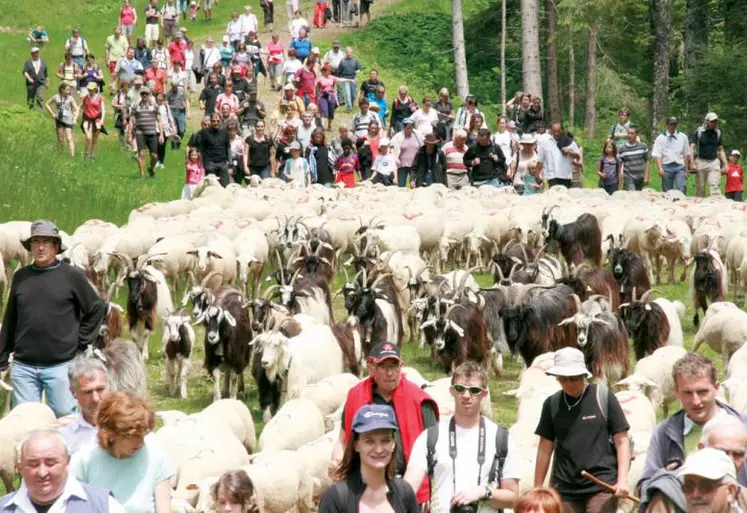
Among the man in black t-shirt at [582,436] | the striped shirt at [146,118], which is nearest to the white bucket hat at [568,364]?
the man in black t-shirt at [582,436]

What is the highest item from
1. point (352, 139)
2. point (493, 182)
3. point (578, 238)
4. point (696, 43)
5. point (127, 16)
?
point (127, 16)

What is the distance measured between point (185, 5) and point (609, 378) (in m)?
37.5

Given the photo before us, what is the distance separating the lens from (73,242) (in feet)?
68.0

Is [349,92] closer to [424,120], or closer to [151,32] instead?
[151,32]

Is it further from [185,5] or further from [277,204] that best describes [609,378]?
[185,5]

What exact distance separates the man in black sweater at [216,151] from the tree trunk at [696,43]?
11.3 meters

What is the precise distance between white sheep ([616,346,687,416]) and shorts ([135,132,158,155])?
727 inches

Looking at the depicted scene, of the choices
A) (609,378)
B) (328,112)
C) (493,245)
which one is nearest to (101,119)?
(328,112)

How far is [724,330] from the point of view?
16.1 meters

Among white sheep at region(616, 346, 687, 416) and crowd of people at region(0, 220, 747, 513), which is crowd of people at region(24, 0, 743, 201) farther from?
crowd of people at region(0, 220, 747, 513)

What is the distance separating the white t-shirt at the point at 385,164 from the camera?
29.9 meters

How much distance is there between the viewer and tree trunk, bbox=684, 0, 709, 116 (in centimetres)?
3328

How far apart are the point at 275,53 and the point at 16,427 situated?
99.7 feet

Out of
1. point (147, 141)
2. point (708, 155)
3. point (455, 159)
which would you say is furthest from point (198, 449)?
point (147, 141)
